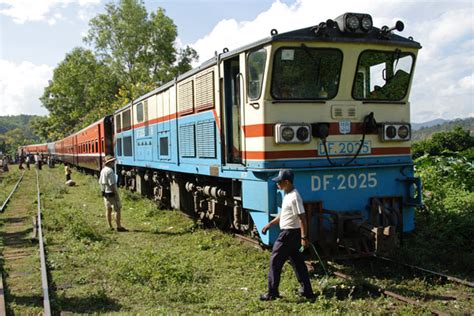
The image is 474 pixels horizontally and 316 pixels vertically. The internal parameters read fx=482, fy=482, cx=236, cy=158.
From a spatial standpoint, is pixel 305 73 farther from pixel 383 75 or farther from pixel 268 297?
pixel 268 297

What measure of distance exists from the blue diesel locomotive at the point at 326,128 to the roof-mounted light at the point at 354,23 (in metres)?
0.02

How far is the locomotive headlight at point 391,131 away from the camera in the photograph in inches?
300

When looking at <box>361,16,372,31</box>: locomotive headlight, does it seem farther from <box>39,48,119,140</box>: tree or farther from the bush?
<box>39,48,119,140</box>: tree

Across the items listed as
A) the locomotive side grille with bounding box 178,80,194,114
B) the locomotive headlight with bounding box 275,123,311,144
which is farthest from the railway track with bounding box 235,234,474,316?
the locomotive side grille with bounding box 178,80,194,114

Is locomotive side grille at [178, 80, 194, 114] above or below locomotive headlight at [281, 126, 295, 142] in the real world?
above

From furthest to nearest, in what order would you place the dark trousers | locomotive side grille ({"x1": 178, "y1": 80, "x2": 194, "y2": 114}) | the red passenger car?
1. the red passenger car
2. locomotive side grille ({"x1": 178, "y1": 80, "x2": 194, "y2": 114})
3. the dark trousers

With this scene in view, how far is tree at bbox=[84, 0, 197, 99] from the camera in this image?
143 feet

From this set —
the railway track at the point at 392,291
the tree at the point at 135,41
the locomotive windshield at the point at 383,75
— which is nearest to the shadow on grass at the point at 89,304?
the railway track at the point at 392,291

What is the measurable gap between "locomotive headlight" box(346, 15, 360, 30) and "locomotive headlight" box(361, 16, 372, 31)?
104 millimetres

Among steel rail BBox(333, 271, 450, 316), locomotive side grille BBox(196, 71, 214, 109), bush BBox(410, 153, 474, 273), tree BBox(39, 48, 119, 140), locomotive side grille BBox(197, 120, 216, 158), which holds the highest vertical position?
tree BBox(39, 48, 119, 140)

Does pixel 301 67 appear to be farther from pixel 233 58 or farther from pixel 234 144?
pixel 234 144

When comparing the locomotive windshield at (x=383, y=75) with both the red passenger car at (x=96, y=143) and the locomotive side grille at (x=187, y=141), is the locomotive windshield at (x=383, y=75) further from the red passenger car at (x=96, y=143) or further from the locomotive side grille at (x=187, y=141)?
the red passenger car at (x=96, y=143)

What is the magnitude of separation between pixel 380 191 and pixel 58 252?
6116 millimetres

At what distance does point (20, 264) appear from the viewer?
8.66 m
